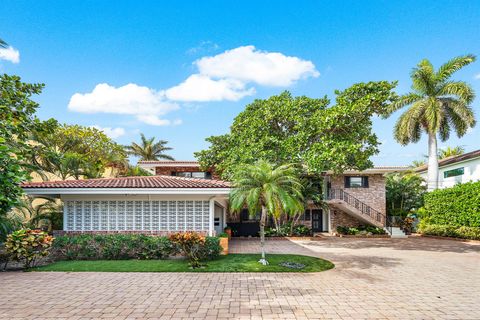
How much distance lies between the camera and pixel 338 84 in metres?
18.4

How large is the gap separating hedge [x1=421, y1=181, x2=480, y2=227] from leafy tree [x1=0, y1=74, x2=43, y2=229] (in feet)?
78.3

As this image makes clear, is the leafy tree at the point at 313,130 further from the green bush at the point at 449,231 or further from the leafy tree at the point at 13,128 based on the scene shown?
the leafy tree at the point at 13,128

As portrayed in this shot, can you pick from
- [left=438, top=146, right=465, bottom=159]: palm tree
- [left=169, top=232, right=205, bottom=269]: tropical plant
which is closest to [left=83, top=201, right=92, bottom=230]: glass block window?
[left=169, top=232, right=205, bottom=269]: tropical plant

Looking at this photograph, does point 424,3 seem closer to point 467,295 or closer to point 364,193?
point 467,295

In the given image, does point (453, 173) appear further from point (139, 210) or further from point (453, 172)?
point (139, 210)

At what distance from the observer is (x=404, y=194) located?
2689cm

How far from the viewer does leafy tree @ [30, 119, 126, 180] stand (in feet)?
68.3

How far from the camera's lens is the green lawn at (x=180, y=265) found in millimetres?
10914

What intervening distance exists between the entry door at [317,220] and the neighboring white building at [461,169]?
11753 mm

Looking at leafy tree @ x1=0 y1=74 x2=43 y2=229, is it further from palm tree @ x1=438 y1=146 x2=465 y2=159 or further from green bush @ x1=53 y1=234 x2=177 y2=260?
palm tree @ x1=438 y1=146 x2=465 y2=159

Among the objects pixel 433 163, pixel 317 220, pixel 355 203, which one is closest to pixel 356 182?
pixel 355 203

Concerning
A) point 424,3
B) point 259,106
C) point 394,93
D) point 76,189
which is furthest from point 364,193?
point 76,189

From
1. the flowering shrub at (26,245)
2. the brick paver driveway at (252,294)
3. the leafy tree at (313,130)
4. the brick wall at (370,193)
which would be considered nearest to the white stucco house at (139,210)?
the flowering shrub at (26,245)

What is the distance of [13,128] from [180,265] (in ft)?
25.5
